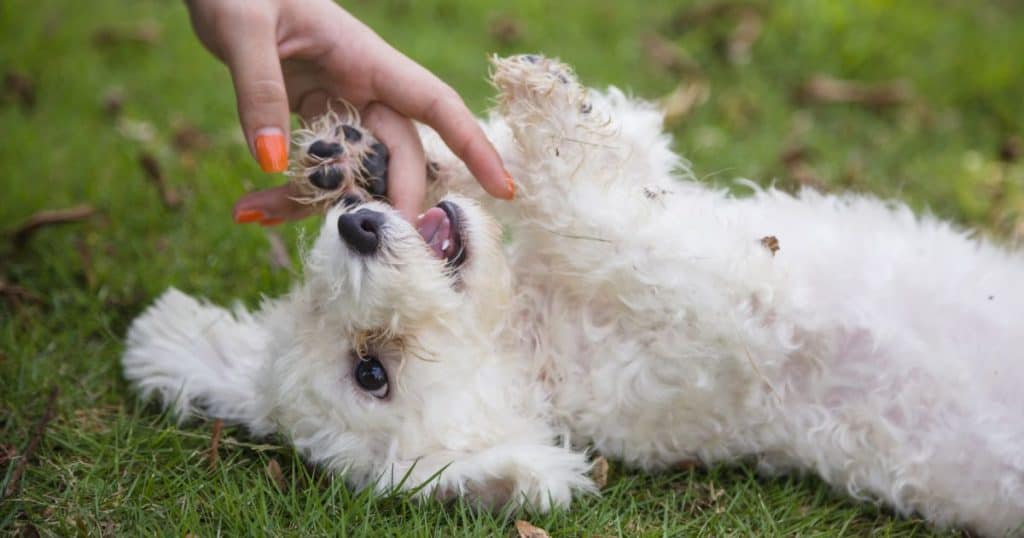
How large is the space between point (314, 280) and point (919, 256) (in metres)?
1.79

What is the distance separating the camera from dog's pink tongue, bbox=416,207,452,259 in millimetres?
2521

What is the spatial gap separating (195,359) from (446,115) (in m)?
1.11

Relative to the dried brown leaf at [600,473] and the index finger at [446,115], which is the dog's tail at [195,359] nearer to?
the index finger at [446,115]

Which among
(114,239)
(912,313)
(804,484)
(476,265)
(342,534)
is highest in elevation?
(912,313)

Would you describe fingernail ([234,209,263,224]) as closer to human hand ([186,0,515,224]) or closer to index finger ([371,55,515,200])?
human hand ([186,0,515,224])

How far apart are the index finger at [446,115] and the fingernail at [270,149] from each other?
39 cm

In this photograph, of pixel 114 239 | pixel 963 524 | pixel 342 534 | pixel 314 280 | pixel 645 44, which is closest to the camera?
pixel 342 534

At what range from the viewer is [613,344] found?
8.68ft

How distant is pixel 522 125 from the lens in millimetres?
2645

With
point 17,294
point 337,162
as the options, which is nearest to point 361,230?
point 337,162

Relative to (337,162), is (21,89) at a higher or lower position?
lower

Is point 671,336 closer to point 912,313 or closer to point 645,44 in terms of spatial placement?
point 912,313

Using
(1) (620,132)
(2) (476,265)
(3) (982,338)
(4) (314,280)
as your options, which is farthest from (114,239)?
(3) (982,338)

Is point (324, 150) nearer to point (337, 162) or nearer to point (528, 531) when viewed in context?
point (337, 162)
